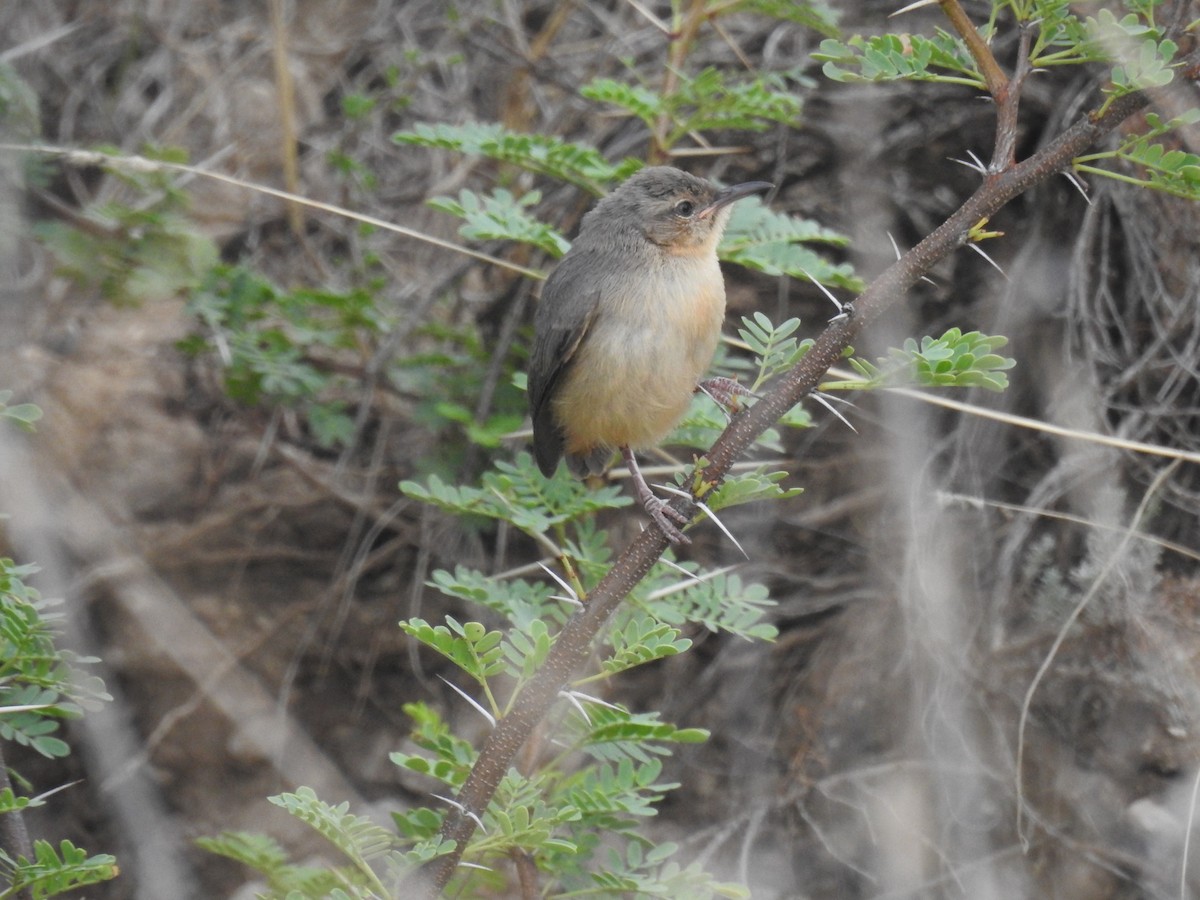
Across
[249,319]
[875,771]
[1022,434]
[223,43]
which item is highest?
[223,43]

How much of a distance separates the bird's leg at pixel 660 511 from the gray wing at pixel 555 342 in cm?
23

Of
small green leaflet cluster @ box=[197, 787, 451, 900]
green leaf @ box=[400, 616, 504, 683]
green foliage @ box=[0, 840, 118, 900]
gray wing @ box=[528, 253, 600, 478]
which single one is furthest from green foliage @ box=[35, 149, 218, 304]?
green leaf @ box=[400, 616, 504, 683]

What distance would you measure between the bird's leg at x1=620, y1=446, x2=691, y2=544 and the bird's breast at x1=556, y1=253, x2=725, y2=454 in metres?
0.08

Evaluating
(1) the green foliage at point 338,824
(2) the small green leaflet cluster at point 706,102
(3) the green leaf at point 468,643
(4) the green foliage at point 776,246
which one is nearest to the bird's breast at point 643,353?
(4) the green foliage at point 776,246

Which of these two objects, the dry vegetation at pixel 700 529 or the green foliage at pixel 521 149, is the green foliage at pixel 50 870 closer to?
the dry vegetation at pixel 700 529

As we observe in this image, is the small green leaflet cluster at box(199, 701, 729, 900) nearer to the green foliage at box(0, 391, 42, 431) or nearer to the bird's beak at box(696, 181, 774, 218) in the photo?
the green foliage at box(0, 391, 42, 431)

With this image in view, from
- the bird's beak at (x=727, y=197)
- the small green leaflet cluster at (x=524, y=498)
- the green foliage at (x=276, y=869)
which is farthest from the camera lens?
the bird's beak at (x=727, y=197)

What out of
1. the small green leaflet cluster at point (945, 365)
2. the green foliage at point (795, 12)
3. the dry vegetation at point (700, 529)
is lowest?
the dry vegetation at point (700, 529)

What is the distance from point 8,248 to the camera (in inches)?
193

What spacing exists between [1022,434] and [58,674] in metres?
3.44

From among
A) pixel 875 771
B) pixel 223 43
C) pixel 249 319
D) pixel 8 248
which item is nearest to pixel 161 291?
pixel 249 319

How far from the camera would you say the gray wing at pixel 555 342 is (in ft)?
11.6

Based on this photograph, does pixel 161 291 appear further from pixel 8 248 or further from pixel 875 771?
pixel 875 771

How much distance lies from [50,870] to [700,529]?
3037 mm
